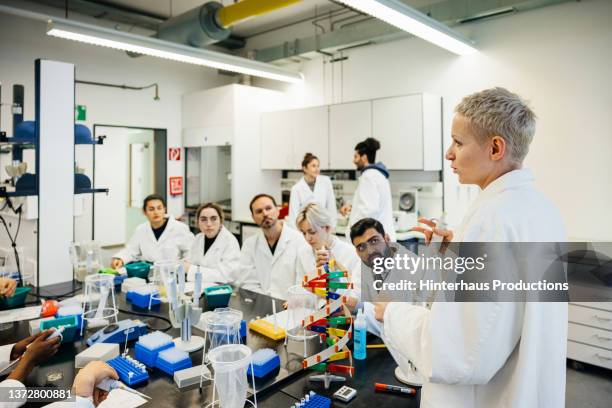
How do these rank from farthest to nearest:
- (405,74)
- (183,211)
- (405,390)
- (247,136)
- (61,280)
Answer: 1. (183,211)
2. (247,136)
3. (405,74)
4. (61,280)
5. (405,390)

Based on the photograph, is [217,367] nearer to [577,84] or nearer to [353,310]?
[353,310]

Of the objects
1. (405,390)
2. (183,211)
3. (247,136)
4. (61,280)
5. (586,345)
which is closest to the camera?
(405,390)

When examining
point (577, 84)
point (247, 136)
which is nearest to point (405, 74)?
point (577, 84)

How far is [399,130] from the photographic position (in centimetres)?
415

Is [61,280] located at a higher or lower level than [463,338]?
lower

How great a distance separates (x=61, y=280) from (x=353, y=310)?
6.87ft

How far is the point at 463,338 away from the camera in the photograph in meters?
0.97

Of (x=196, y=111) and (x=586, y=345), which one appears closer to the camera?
(x=586, y=345)

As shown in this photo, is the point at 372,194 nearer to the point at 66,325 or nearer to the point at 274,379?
the point at 274,379

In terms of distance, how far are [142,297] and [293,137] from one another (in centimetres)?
331

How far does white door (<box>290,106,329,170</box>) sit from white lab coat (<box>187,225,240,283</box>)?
2020mm

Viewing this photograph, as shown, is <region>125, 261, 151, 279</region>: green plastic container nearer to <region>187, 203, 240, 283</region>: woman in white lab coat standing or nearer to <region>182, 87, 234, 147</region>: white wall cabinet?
<region>187, 203, 240, 283</region>: woman in white lab coat standing

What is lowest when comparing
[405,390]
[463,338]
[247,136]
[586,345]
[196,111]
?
[586,345]

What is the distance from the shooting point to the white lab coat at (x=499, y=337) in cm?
97
